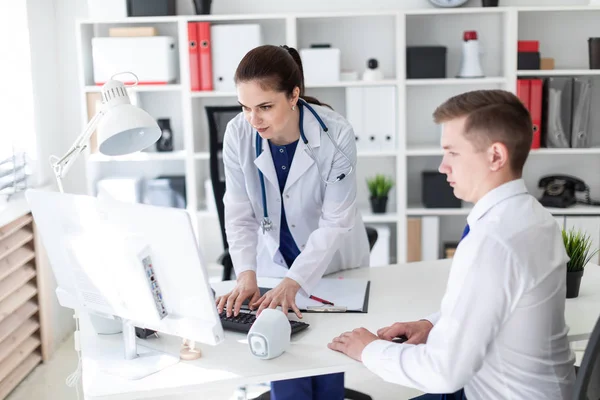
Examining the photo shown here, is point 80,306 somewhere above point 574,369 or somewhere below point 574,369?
above

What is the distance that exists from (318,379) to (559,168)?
2.64 m

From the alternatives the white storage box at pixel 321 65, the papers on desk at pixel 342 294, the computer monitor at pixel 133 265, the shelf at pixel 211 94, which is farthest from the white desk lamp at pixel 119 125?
the white storage box at pixel 321 65

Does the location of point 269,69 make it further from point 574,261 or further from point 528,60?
point 528,60

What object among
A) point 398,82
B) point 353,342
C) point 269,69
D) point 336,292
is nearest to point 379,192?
point 398,82

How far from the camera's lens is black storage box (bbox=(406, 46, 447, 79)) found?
156 inches

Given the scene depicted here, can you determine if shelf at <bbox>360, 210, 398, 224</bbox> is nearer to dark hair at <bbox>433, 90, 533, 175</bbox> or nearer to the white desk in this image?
the white desk

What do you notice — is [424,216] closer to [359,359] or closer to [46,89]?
[46,89]

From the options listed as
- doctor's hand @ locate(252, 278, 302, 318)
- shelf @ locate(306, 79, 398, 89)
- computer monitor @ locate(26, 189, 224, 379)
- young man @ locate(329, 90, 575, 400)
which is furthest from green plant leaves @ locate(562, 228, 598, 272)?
shelf @ locate(306, 79, 398, 89)

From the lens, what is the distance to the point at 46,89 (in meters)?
3.85

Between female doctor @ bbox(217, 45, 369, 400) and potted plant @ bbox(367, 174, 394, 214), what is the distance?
5.53 ft

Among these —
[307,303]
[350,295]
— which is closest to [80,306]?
[307,303]

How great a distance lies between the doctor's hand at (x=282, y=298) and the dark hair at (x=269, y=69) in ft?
1.78

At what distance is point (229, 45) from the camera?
3.92m

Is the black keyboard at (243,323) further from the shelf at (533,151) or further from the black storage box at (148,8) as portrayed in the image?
the black storage box at (148,8)
